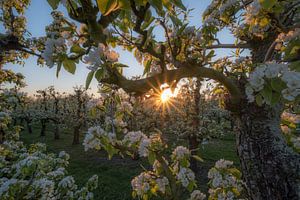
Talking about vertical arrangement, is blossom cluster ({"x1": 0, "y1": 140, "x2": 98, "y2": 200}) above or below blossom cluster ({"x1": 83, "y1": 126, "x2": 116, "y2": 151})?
below

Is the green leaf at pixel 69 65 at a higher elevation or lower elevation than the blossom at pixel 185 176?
higher

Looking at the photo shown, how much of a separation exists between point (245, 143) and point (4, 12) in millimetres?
8107

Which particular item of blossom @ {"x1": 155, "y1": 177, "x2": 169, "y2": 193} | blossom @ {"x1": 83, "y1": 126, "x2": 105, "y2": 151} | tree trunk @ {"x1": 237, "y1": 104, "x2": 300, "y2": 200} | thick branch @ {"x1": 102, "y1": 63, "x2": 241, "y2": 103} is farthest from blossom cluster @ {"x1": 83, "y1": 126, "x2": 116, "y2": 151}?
tree trunk @ {"x1": 237, "y1": 104, "x2": 300, "y2": 200}

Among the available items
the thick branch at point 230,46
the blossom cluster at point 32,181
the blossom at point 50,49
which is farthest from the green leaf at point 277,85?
the blossom cluster at point 32,181

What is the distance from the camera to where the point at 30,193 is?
175 inches

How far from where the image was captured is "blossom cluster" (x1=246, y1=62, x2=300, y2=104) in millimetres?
1254

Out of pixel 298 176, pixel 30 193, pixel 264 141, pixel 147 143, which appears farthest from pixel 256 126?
pixel 30 193

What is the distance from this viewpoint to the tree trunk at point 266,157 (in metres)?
2.22

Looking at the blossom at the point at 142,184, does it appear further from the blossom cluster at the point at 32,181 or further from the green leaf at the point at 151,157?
the blossom cluster at the point at 32,181

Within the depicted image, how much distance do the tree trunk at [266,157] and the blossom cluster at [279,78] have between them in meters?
0.99

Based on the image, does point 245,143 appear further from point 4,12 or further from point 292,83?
point 4,12

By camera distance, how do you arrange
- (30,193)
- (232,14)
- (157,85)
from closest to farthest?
(157,85) < (232,14) < (30,193)

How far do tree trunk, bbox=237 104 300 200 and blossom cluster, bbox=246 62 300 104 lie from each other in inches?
39.1

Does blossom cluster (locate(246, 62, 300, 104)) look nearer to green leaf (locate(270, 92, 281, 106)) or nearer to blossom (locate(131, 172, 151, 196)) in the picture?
green leaf (locate(270, 92, 281, 106))
